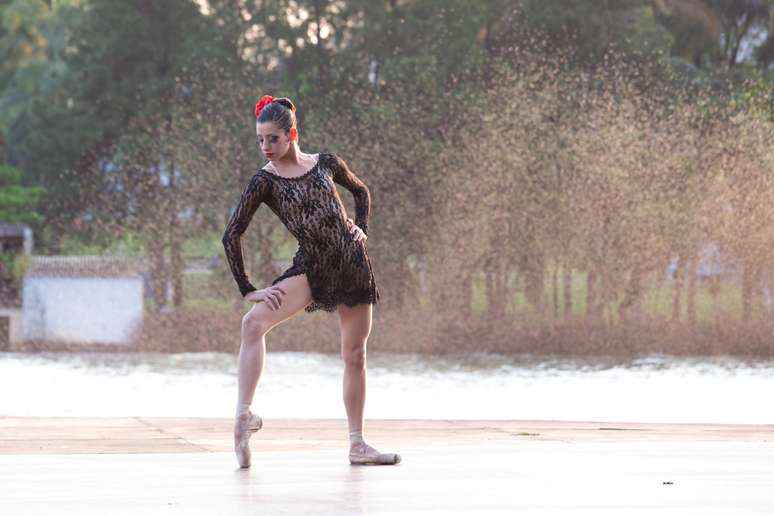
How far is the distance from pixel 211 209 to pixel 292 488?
63.6 ft

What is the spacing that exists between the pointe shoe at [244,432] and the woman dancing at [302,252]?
0.13 m

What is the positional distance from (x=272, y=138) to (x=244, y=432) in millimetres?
1190

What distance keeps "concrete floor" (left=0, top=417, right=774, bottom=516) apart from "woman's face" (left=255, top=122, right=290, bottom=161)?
128 centimetres

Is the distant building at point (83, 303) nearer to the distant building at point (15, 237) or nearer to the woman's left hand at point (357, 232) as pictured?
the distant building at point (15, 237)

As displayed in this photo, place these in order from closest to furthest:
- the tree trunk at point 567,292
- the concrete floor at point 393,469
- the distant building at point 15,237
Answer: the concrete floor at point 393,469 < the tree trunk at point 567,292 < the distant building at point 15,237

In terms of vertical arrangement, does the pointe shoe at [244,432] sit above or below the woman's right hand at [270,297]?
below

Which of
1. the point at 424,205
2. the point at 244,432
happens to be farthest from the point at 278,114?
the point at 424,205

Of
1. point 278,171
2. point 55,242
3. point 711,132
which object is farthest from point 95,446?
point 55,242

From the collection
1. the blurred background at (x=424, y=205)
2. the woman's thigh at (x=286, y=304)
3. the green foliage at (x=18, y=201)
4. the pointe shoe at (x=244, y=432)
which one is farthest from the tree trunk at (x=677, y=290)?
the pointe shoe at (x=244, y=432)

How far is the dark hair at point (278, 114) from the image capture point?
21.9 ft

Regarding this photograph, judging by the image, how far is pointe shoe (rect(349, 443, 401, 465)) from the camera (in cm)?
675

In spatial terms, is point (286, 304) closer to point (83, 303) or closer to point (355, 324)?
point (355, 324)

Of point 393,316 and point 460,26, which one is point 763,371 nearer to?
point 393,316

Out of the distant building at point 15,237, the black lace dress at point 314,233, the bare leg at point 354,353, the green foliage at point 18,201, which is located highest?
the green foliage at point 18,201
